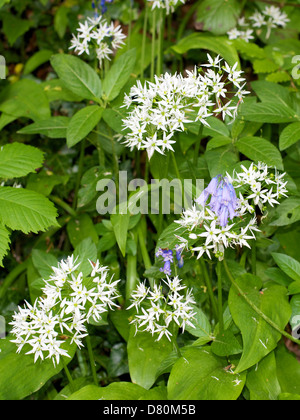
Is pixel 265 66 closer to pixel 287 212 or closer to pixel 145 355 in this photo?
pixel 287 212

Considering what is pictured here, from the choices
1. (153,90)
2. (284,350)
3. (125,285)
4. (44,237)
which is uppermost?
(153,90)

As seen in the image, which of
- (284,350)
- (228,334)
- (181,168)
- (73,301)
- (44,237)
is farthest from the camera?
(44,237)

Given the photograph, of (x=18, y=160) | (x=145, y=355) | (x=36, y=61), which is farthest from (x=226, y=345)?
(x=36, y=61)

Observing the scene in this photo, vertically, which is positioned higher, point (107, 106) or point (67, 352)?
point (107, 106)

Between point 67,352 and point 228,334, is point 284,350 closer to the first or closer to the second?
point 228,334

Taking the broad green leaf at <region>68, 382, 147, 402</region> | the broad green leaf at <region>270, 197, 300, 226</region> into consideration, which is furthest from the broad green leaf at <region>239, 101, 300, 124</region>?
the broad green leaf at <region>68, 382, 147, 402</region>
